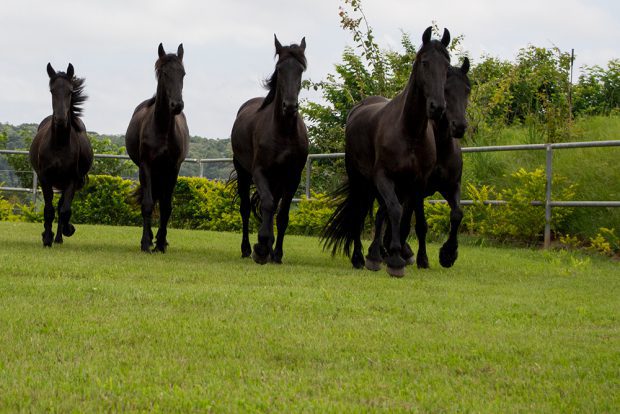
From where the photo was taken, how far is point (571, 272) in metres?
10.6

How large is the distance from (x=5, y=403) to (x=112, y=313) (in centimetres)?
227

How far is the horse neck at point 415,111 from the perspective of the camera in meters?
9.85

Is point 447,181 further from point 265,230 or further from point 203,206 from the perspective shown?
point 203,206

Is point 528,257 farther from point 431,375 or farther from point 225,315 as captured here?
point 431,375

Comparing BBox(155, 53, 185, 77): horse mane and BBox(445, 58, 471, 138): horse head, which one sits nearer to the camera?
BBox(445, 58, 471, 138): horse head

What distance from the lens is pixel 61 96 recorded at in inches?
478

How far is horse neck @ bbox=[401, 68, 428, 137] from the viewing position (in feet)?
32.3

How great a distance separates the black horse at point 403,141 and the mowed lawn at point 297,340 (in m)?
0.86

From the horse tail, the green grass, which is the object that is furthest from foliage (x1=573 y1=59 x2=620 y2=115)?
the horse tail

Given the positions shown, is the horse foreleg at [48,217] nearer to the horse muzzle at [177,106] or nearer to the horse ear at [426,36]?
the horse muzzle at [177,106]

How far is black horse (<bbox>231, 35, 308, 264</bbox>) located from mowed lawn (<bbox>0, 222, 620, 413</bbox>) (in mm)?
1079

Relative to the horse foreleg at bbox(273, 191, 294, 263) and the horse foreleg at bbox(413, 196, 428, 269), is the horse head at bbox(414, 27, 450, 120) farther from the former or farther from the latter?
the horse foreleg at bbox(273, 191, 294, 263)

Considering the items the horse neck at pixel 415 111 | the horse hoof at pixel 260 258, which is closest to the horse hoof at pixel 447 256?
the horse neck at pixel 415 111

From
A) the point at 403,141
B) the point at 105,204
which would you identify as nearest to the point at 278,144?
the point at 403,141
